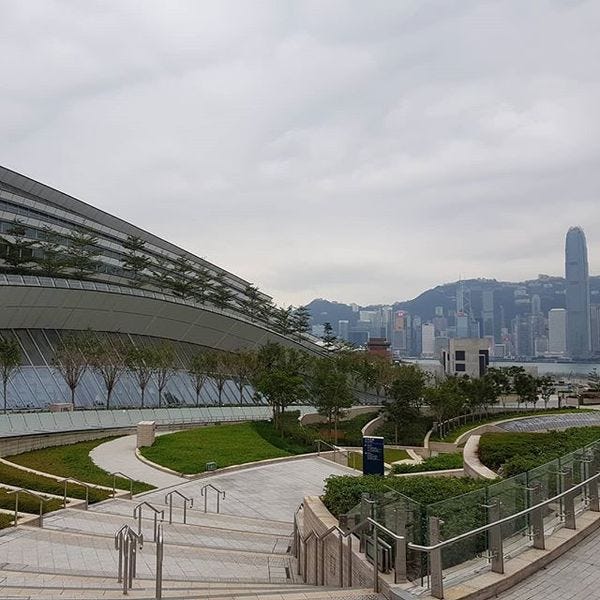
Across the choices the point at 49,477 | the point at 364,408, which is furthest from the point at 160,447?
the point at 364,408

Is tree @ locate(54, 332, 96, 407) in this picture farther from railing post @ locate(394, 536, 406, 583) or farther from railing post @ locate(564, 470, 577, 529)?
railing post @ locate(394, 536, 406, 583)

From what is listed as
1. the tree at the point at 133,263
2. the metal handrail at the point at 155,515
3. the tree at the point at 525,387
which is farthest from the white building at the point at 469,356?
the metal handrail at the point at 155,515

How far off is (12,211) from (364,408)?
1398 inches

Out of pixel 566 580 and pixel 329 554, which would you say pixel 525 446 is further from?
pixel 566 580

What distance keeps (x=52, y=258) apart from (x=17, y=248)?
252 centimetres

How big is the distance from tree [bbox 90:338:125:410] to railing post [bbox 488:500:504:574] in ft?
103

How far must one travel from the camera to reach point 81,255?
48.4 meters

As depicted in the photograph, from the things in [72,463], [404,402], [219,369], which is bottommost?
[72,463]

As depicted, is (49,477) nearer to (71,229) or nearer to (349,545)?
(349,545)

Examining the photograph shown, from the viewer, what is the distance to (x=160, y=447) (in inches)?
1109

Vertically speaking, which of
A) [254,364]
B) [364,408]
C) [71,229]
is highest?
[71,229]

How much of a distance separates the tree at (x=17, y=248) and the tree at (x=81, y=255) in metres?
2.86

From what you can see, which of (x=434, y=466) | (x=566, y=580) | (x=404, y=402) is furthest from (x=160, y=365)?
(x=566, y=580)

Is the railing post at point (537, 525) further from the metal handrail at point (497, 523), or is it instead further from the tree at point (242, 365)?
the tree at point (242, 365)
